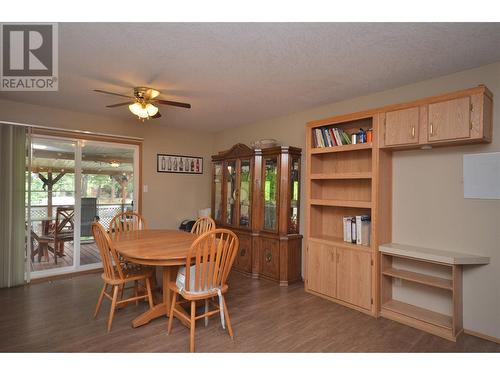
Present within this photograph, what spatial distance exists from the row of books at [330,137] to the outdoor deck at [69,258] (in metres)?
3.64

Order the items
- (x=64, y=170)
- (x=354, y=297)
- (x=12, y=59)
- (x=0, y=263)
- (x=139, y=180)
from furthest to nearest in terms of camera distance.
A: 1. (x=139, y=180)
2. (x=64, y=170)
3. (x=0, y=263)
4. (x=354, y=297)
5. (x=12, y=59)

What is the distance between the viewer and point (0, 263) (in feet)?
11.1

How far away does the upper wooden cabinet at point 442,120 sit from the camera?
2211 mm

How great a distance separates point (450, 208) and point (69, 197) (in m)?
4.62

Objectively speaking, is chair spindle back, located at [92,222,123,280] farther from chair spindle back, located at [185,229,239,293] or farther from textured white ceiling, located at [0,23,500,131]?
textured white ceiling, located at [0,23,500,131]

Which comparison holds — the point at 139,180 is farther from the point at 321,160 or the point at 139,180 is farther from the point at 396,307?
the point at 396,307

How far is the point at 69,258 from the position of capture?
160 inches

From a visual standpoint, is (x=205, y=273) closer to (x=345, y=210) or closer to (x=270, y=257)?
(x=270, y=257)

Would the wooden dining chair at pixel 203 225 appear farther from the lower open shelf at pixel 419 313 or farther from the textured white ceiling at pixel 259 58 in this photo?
the lower open shelf at pixel 419 313

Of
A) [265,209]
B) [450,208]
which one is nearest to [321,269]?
[265,209]

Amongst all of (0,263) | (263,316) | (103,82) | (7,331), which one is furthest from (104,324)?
(103,82)

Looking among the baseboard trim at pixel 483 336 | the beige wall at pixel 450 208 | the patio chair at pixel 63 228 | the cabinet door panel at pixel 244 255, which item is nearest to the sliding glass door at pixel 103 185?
the patio chair at pixel 63 228

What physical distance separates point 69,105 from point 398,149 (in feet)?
13.2

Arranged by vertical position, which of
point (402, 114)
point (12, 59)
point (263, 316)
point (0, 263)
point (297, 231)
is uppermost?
point (12, 59)
